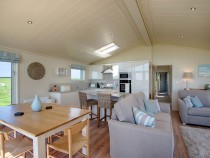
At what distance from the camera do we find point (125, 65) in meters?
5.64

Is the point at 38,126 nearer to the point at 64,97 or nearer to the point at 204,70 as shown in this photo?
the point at 64,97

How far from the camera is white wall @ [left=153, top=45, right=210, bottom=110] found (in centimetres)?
497

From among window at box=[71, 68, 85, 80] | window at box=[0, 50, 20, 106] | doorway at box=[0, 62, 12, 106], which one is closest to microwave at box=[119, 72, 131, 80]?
window at box=[71, 68, 85, 80]

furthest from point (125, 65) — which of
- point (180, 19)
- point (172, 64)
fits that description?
point (180, 19)

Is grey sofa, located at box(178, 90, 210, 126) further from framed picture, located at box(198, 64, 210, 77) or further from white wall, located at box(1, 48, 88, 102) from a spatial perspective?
white wall, located at box(1, 48, 88, 102)

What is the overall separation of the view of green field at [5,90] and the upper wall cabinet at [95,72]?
12.0 ft

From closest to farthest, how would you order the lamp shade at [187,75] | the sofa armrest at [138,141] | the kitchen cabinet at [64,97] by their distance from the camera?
the sofa armrest at [138,141] < the kitchen cabinet at [64,97] < the lamp shade at [187,75]

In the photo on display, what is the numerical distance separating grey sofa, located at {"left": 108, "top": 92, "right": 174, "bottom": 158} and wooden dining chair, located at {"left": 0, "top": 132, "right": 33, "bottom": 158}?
1155 millimetres

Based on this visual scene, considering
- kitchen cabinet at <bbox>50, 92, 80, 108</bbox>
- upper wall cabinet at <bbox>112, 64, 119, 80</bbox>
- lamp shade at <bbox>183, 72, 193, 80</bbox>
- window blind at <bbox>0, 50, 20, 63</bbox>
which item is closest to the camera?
window blind at <bbox>0, 50, 20, 63</bbox>

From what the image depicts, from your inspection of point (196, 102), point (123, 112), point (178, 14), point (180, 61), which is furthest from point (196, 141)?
point (180, 61)

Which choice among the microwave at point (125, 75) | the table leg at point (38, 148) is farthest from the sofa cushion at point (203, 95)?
the table leg at point (38, 148)

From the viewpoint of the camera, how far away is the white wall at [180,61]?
4.97 meters

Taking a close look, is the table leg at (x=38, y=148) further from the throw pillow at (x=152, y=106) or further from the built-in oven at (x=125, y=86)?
the built-in oven at (x=125, y=86)

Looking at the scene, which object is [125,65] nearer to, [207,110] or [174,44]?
[174,44]
